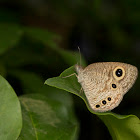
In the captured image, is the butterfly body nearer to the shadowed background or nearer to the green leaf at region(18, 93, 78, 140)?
the green leaf at region(18, 93, 78, 140)

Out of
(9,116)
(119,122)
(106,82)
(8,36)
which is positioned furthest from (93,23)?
(9,116)

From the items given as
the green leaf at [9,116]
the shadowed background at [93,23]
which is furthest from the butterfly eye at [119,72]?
the shadowed background at [93,23]

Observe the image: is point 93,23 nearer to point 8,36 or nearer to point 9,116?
point 8,36

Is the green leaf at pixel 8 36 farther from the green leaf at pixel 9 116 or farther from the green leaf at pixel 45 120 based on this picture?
the green leaf at pixel 9 116

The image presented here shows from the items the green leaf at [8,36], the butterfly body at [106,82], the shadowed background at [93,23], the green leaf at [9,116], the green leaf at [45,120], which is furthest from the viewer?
the shadowed background at [93,23]

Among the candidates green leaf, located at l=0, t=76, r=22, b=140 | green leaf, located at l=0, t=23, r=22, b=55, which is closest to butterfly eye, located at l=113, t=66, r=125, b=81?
green leaf, located at l=0, t=76, r=22, b=140

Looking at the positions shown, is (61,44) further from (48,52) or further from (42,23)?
(48,52)

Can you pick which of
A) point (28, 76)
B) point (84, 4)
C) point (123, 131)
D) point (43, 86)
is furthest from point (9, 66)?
point (84, 4)
